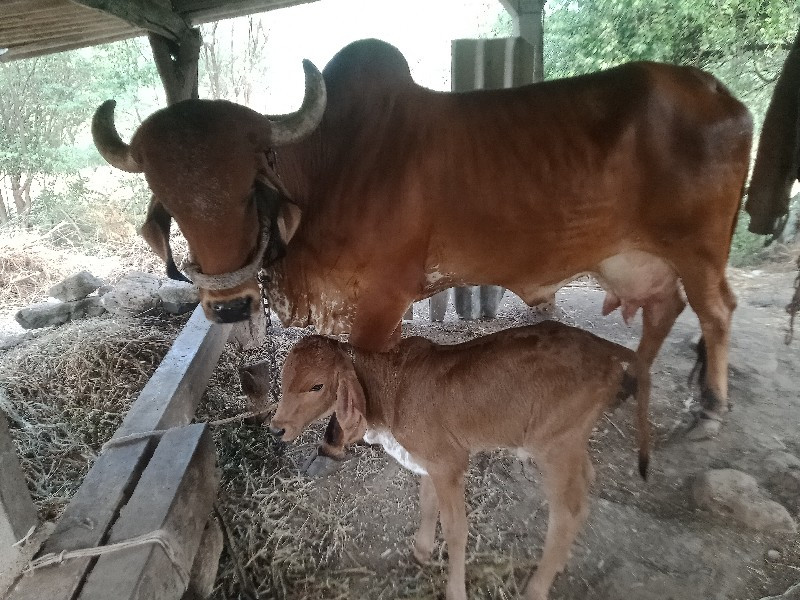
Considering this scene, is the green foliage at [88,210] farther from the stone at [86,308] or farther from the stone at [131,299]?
the stone at [131,299]

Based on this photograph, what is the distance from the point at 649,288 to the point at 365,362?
203 centimetres

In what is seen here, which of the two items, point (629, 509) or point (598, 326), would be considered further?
point (598, 326)

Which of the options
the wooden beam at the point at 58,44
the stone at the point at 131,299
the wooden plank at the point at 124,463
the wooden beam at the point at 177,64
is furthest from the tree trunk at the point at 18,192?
the wooden plank at the point at 124,463

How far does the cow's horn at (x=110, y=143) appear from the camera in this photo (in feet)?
7.43

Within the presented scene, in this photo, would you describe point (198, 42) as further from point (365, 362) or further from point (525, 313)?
point (525, 313)

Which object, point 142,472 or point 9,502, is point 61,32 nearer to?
point 142,472

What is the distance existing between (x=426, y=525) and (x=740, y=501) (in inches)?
67.5

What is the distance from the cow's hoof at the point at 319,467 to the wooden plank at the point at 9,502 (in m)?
1.63

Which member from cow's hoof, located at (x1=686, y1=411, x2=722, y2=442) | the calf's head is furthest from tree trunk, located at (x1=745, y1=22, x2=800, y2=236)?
the calf's head

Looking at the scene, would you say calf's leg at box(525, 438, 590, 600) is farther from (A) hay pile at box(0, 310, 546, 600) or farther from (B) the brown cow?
(B) the brown cow

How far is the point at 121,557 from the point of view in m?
1.82

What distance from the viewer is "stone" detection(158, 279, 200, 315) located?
494 centimetres

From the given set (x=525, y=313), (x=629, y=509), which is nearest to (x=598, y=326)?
(x=525, y=313)

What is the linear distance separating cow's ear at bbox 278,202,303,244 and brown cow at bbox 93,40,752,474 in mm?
55
